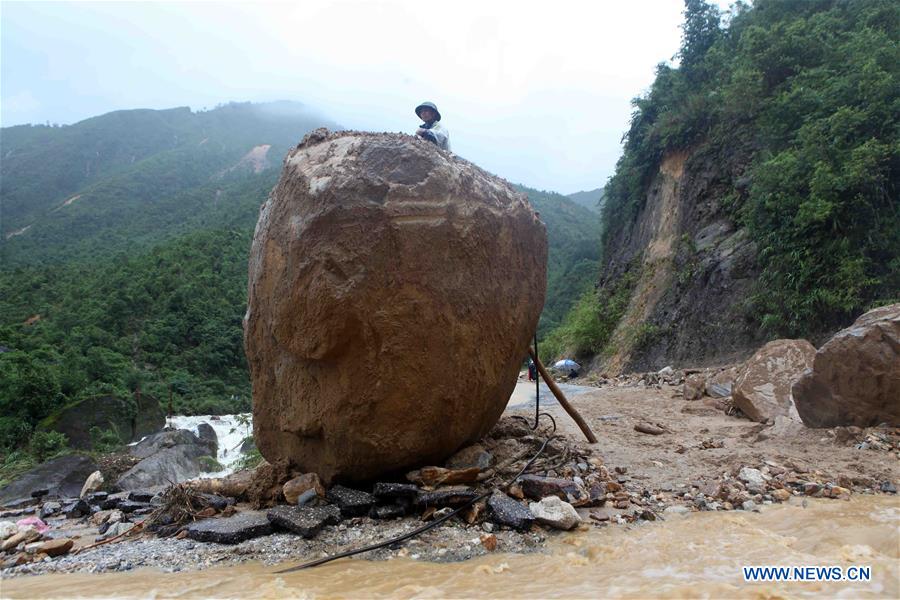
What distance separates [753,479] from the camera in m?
4.12

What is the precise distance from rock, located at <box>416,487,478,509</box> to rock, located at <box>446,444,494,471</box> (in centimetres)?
43

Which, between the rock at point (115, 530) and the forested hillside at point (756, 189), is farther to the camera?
the forested hillside at point (756, 189)

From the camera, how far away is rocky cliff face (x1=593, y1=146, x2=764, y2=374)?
39.5ft

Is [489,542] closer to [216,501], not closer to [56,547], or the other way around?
[216,501]

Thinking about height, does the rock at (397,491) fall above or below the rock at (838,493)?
above

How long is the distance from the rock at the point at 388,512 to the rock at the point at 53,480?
17.6ft

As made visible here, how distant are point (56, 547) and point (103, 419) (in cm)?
1094

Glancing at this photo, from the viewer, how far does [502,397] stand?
4.52 metres

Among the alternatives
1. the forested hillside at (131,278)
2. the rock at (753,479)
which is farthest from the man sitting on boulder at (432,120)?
the forested hillside at (131,278)

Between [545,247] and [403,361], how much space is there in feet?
5.64

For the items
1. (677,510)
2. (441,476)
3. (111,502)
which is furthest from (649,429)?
(111,502)

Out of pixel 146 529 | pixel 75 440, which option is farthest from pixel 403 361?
pixel 75 440

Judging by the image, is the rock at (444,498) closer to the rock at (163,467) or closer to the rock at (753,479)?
the rock at (753,479)

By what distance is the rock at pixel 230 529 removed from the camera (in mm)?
3400
